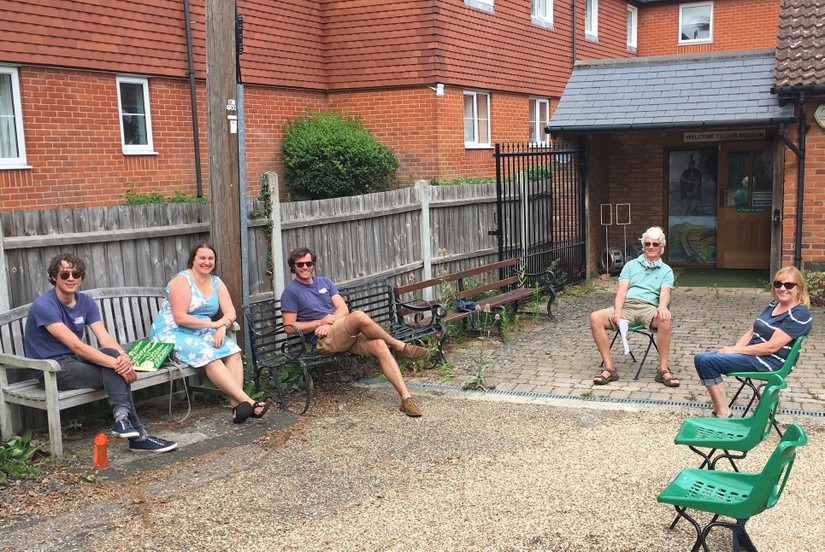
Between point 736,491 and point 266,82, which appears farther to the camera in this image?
point 266,82

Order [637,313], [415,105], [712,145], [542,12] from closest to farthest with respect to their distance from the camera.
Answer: [637,313] < [712,145] < [415,105] < [542,12]

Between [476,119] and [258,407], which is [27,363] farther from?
[476,119]

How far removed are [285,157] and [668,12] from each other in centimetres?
1640

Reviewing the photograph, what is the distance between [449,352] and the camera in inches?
361

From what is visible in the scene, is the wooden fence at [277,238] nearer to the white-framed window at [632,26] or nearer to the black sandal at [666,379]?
the black sandal at [666,379]

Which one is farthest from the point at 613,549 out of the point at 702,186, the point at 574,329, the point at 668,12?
the point at 668,12

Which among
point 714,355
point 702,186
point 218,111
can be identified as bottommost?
point 714,355

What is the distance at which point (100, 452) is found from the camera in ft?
18.6

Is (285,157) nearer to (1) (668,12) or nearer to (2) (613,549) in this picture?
(2) (613,549)

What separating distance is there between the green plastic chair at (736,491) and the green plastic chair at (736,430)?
0.39m

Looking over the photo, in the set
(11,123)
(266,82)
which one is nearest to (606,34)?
(266,82)

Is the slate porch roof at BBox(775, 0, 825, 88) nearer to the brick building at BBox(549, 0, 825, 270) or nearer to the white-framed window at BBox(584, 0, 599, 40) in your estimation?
the brick building at BBox(549, 0, 825, 270)

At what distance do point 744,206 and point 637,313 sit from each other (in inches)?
316

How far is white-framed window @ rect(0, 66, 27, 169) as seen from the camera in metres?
11.7
